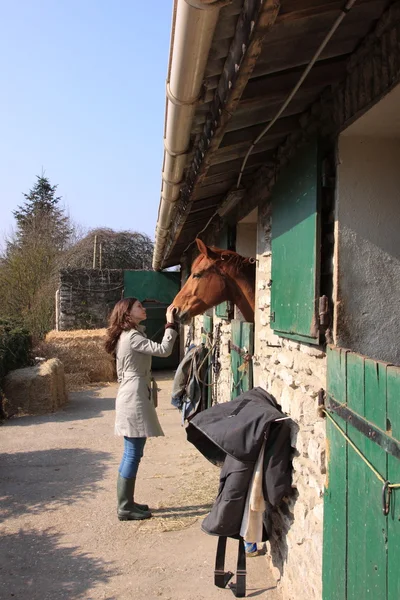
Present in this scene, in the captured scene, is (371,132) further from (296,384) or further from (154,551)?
(154,551)

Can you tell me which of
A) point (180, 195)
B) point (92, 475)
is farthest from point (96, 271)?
point (180, 195)

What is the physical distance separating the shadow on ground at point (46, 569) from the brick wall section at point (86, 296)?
9.67m

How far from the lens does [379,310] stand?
93.2 inches

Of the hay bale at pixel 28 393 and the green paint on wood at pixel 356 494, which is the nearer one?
the green paint on wood at pixel 356 494

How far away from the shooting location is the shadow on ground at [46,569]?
3220 mm

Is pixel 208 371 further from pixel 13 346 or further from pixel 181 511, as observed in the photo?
pixel 13 346

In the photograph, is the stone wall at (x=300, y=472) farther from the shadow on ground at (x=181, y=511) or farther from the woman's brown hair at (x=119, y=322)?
the woman's brown hair at (x=119, y=322)

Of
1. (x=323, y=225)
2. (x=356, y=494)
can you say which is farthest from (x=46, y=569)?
(x=323, y=225)

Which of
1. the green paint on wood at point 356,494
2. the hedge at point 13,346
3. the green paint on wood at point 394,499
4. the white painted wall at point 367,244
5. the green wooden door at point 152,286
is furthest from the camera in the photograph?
the green wooden door at point 152,286

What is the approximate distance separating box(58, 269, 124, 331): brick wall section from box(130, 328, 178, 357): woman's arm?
9.49 metres

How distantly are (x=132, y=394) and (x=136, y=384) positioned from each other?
0.09 m

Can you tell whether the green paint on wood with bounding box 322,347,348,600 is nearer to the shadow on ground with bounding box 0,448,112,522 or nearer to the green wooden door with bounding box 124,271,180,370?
the shadow on ground with bounding box 0,448,112,522

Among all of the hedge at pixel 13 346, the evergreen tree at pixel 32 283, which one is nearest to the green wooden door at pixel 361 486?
the hedge at pixel 13 346

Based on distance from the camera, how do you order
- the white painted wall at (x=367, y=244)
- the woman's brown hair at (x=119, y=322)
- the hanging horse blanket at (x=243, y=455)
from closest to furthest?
the white painted wall at (x=367, y=244) → the hanging horse blanket at (x=243, y=455) → the woman's brown hair at (x=119, y=322)
